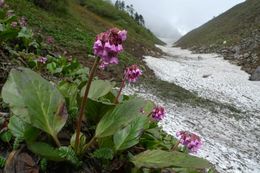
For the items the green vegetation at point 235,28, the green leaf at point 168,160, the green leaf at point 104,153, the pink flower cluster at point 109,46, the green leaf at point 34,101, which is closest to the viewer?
the pink flower cluster at point 109,46

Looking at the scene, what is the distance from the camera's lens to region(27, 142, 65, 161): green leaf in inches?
100.0

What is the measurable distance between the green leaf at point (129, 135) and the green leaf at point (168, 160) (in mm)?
126

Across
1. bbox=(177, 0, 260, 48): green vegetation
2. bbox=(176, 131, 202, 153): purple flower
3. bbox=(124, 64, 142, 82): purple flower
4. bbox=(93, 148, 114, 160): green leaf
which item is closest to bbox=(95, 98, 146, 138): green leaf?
bbox=(93, 148, 114, 160): green leaf

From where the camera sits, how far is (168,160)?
2.61 m

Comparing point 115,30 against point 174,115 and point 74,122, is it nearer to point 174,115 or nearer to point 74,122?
point 74,122

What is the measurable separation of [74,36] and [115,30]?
43.3 ft

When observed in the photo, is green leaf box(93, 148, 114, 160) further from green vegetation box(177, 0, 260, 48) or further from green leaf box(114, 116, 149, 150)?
green vegetation box(177, 0, 260, 48)

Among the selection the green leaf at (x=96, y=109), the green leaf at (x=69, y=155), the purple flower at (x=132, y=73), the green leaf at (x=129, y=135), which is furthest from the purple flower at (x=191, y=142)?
the green leaf at (x=69, y=155)

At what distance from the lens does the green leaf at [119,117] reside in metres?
2.64

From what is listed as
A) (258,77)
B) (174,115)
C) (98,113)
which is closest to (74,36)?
(174,115)

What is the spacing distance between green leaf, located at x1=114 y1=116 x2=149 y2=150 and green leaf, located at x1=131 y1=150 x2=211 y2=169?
126 millimetres

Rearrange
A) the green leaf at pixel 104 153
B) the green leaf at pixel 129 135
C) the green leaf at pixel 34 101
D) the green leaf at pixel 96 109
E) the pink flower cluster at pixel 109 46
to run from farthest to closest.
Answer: the green leaf at pixel 96 109 < the green leaf at pixel 129 135 < the green leaf at pixel 104 153 < the green leaf at pixel 34 101 < the pink flower cluster at pixel 109 46

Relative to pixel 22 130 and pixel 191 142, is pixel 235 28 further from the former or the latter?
pixel 22 130

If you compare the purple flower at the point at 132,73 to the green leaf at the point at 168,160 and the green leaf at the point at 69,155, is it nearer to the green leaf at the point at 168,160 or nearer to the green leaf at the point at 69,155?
the green leaf at the point at 168,160
